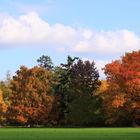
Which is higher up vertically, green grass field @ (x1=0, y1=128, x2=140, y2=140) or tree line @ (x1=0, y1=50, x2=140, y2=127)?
tree line @ (x1=0, y1=50, x2=140, y2=127)

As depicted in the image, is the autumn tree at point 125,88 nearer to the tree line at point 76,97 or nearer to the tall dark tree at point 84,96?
the tree line at point 76,97

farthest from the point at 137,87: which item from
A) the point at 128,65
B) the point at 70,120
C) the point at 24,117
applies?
the point at 24,117

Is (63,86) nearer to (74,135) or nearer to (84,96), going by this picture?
(84,96)

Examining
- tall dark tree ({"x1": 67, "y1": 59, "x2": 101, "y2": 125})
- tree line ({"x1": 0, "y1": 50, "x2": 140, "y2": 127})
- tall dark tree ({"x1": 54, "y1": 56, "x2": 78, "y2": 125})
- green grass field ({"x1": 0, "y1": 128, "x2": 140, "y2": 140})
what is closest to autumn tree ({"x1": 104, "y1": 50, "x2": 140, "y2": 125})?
tree line ({"x1": 0, "y1": 50, "x2": 140, "y2": 127})

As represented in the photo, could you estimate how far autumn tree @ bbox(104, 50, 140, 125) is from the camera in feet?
292

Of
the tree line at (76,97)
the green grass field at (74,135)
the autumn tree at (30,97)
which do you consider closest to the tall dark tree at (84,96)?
the tree line at (76,97)

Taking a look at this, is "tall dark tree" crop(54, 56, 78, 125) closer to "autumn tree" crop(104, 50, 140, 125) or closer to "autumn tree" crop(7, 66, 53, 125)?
"autumn tree" crop(7, 66, 53, 125)

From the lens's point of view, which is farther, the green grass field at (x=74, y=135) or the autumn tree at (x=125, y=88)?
the autumn tree at (x=125, y=88)

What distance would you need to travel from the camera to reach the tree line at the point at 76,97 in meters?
90.4

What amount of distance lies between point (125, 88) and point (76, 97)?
12.8 meters

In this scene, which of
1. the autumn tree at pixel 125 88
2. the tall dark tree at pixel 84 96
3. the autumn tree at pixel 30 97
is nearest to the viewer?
the autumn tree at pixel 125 88

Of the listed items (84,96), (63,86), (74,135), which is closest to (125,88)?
(84,96)


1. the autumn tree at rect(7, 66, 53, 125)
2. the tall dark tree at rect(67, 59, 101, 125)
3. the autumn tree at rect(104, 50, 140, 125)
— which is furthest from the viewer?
the autumn tree at rect(7, 66, 53, 125)

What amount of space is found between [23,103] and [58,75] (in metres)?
14.9
